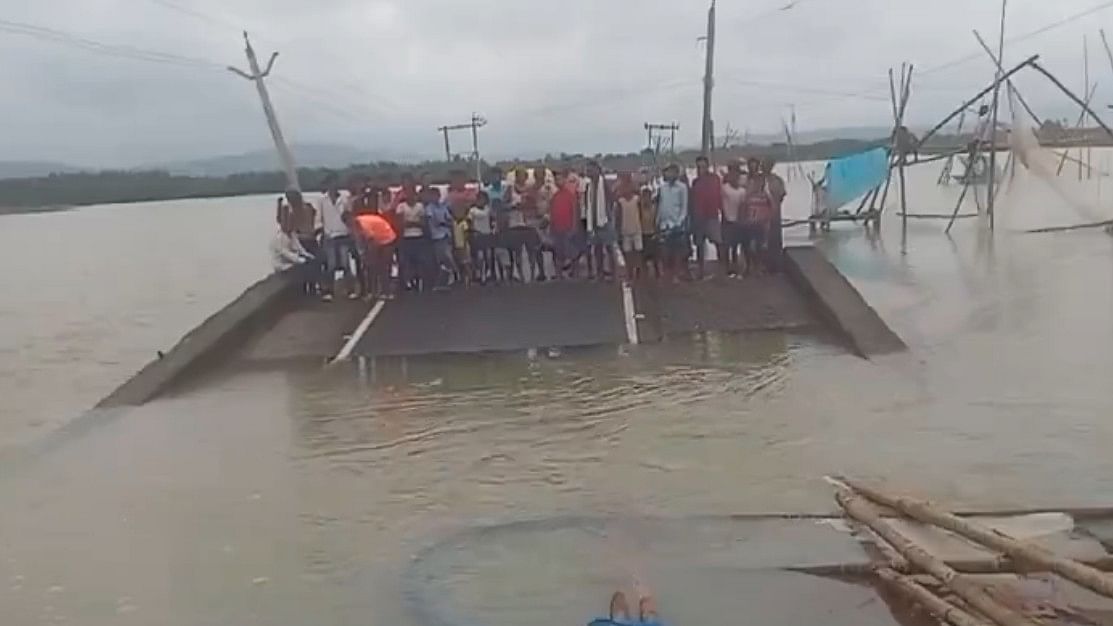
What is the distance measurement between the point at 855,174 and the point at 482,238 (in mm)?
16213

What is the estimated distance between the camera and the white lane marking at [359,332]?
14.6m

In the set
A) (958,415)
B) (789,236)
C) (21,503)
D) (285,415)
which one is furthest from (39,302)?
(958,415)

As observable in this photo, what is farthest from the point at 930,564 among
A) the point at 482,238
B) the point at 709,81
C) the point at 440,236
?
the point at 709,81

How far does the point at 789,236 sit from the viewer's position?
32.2 m

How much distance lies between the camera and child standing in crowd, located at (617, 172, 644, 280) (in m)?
17.3

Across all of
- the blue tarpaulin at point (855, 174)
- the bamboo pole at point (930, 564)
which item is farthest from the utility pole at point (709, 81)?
the bamboo pole at point (930, 564)

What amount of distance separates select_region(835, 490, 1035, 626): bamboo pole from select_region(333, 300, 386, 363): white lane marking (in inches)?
295

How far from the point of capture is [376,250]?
17234 millimetres

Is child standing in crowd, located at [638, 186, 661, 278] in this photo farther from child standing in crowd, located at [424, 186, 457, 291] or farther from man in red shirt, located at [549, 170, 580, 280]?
child standing in crowd, located at [424, 186, 457, 291]

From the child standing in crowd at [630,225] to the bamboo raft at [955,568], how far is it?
984 cm

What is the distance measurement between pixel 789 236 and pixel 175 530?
2490 cm

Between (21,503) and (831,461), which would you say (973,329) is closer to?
(831,461)

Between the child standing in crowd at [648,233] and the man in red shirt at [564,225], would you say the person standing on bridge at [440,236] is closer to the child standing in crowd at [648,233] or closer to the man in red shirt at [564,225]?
the man in red shirt at [564,225]

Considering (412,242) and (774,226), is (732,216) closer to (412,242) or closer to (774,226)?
(774,226)
